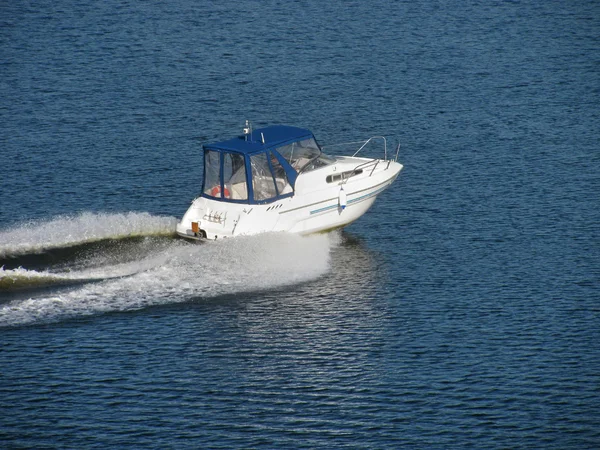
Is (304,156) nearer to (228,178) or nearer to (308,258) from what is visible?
(228,178)

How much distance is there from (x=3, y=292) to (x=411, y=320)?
12831 millimetres

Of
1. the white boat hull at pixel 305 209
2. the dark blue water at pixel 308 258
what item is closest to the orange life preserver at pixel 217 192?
the white boat hull at pixel 305 209

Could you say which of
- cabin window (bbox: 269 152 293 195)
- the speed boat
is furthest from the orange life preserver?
cabin window (bbox: 269 152 293 195)

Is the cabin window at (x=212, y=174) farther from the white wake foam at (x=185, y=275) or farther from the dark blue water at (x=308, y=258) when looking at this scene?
the dark blue water at (x=308, y=258)

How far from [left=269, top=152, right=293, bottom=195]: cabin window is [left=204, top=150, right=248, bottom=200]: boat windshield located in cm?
116

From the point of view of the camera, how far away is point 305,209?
3931 cm

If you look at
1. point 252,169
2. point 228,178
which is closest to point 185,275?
point 228,178

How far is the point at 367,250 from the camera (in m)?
40.6

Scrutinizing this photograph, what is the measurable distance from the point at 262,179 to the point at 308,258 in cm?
322

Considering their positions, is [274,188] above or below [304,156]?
below

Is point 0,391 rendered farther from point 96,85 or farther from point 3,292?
point 96,85

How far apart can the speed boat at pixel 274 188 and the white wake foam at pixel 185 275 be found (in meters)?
0.66

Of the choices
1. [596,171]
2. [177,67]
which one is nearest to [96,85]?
[177,67]

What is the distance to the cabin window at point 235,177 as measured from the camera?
3875 cm
